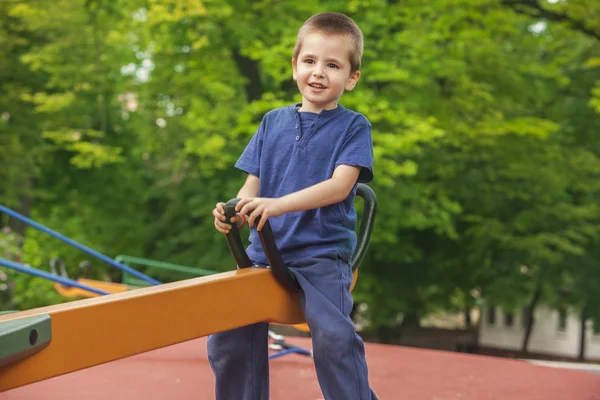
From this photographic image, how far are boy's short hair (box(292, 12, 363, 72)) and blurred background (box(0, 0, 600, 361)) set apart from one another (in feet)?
21.2

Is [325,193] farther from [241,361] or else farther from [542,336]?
[542,336]

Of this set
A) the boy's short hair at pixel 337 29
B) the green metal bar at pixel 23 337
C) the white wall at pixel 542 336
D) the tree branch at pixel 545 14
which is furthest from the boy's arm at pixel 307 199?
the white wall at pixel 542 336

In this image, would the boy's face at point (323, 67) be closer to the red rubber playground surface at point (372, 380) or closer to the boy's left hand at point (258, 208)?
the boy's left hand at point (258, 208)

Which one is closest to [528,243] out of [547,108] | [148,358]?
[547,108]

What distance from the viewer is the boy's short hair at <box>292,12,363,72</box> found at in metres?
2.07

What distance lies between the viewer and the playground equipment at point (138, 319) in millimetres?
1505

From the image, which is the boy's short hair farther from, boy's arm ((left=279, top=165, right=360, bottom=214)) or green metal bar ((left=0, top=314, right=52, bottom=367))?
green metal bar ((left=0, top=314, right=52, bottom=367))

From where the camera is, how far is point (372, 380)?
383 cm

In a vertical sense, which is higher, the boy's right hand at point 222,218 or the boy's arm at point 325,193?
the boy's arm at point 325,193

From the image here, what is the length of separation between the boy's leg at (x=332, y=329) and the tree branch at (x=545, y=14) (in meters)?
8.74

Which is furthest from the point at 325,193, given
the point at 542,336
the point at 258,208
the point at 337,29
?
the point at 542,336

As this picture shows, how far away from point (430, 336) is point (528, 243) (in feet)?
52.1

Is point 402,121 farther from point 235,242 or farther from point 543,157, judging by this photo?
point 235,242

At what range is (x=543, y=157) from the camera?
11.9 m
